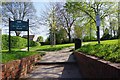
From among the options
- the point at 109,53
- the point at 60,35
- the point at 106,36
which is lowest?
the point at 109,53

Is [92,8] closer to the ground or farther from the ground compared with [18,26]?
farther from the ground

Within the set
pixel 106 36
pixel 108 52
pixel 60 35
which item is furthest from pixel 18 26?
pixel 106 36

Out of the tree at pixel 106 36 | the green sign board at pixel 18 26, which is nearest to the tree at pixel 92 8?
the green sign board at pixel 18 26

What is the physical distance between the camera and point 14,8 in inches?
1516

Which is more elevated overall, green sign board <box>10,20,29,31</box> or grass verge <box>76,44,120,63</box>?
green sign board <box>10,20,29,31</box>

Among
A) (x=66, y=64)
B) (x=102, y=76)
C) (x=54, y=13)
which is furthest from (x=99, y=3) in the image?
(x=102, y=76)

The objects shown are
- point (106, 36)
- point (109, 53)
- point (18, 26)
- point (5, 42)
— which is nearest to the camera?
point (109, 53)

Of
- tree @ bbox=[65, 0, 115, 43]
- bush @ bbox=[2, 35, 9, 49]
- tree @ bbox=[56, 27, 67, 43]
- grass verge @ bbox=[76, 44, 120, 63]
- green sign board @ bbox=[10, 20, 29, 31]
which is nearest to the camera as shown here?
grass verge @ bbox=[76, 44, 120, 63]

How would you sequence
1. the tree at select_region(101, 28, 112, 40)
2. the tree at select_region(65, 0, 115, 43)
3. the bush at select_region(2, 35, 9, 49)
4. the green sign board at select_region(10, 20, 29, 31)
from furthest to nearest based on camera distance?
the tree at select_region(101, 28, 112, 40) → the tree at select_region(65, 0, 115, 43) → the bush at select_region(2, 35, 9, 49) → the green sign board at select_region(10, 20, 29, 31)

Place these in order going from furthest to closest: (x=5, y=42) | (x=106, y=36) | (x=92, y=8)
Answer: (x=106, y=36), (x=92, y=8), (x=5, y=42)

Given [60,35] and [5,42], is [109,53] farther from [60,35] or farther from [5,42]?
[60,35]

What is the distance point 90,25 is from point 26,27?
656 inches

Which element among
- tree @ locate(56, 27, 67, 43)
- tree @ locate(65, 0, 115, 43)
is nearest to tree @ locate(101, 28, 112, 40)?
tree @ locate(56, 27, 67, 43)

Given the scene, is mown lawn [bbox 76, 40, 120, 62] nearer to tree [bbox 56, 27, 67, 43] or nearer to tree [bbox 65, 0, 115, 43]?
tree [bbox 65, 0, 115, 43]
